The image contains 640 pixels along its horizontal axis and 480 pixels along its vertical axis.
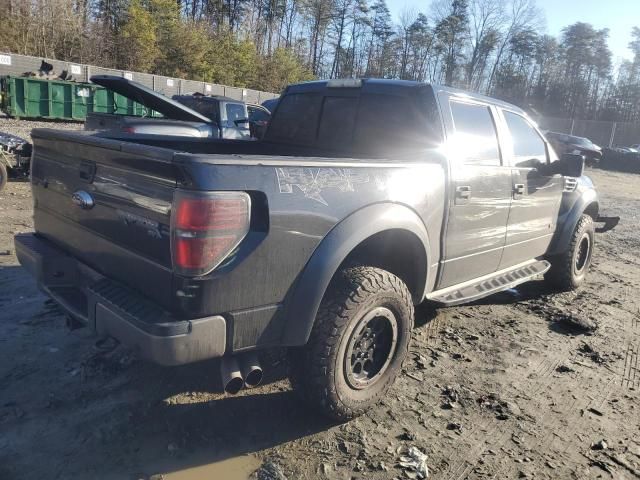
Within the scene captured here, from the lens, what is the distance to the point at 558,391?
362 cm

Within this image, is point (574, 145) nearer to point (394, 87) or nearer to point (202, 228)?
point (394, 87)

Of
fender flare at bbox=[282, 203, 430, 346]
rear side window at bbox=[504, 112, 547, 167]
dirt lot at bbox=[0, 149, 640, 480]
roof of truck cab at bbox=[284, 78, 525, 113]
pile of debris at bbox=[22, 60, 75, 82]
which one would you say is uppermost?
pile of debris at bbox=[22, 60, 75, 82]

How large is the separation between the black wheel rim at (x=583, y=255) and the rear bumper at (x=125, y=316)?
4.94 metres

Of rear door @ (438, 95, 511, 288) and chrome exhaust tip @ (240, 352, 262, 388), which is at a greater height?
rear door @ (438, 95, 511, 288)

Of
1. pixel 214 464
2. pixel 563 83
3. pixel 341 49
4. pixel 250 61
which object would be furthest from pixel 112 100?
pixel 563 83

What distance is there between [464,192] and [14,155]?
7.78 metres

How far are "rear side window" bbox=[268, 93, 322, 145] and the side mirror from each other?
2293 mm

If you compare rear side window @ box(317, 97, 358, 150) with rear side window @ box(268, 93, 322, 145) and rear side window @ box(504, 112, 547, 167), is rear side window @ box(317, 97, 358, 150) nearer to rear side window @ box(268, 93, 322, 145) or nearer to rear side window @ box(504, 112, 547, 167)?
rear side window @ box(268, 93, 322, 145)

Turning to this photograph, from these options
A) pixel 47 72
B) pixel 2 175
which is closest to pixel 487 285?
pixel 2 175

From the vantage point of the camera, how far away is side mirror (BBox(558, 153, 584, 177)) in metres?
4.70

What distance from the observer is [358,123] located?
4059 millimetres

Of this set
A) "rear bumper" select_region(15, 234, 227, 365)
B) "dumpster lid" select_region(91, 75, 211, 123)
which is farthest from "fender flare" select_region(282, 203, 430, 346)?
"dumpster lid" select_region(91, 75, 211, 123)

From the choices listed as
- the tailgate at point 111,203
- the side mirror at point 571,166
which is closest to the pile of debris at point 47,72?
the tailgate at point 111,203

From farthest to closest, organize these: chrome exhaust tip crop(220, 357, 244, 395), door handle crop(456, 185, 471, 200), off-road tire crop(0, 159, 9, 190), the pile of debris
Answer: the pile of debris
off-road tire crop(0, 159, 9, 190)
door handle crop(456, 185, 471, 200)
chrome exhaust tip crop(220, 357, 244, 395)
